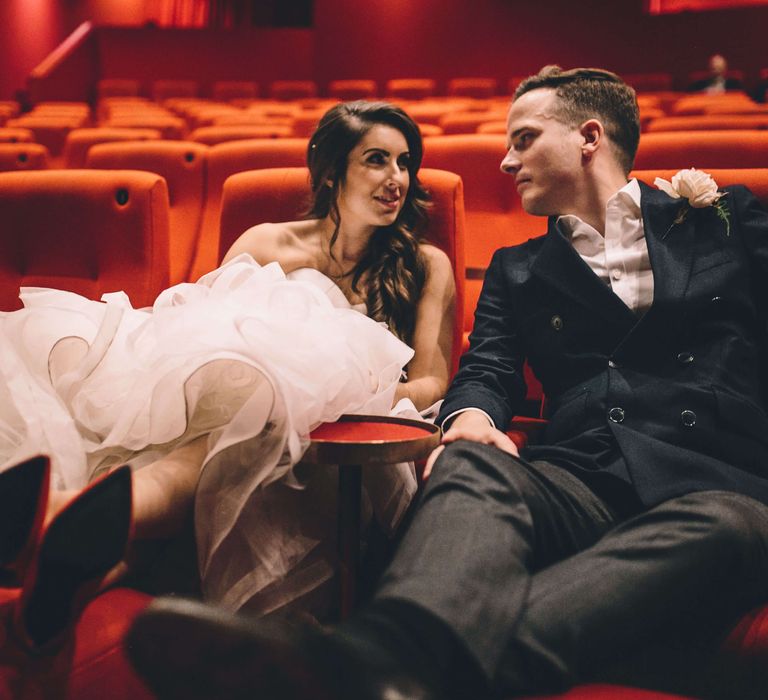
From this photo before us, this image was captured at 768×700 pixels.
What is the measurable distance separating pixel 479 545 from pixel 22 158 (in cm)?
185

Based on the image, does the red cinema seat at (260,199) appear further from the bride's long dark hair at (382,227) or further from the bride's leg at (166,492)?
the bride's leg at (166,492)

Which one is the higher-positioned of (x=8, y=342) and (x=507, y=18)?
(x=507, y=18)

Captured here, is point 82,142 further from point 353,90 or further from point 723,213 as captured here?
point 353,90

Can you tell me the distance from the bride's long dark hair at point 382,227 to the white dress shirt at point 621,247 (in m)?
0.28

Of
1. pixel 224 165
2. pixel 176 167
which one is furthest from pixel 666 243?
pixel 176 167

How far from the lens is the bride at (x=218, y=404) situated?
75 centimetres

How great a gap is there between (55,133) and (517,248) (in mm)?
3229

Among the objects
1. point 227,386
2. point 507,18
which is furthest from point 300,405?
point 507,18

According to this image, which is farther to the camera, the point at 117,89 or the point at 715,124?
the point at 117,89

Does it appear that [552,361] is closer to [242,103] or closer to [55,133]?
[55,133]

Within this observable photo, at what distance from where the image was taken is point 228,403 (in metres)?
0.78

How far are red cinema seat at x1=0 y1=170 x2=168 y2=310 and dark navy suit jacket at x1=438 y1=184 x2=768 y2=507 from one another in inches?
24.9

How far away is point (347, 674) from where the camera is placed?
1.50 feet

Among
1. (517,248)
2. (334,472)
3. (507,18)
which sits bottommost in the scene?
(334,472)
